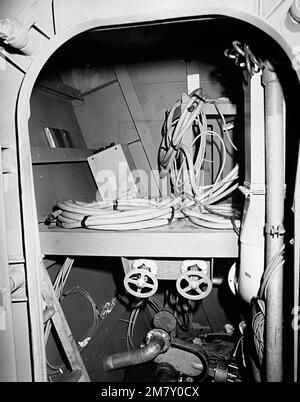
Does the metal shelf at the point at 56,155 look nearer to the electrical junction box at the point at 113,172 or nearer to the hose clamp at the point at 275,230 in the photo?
the electrical junction box at the point at 113,172

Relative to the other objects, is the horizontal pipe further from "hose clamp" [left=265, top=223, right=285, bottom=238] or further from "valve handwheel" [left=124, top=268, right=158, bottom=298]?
"hose clamp" [left=265, top=223, right=285, bottom=238]

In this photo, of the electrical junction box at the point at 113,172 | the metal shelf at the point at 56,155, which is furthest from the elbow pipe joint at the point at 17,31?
the electrical junction box at the point at 113,172

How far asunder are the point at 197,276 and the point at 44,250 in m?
0.64

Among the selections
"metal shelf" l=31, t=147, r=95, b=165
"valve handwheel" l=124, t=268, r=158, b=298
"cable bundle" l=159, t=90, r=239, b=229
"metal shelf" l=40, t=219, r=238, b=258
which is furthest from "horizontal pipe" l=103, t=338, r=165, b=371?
"metal shelf" l=31, t=147, r=95, b=165

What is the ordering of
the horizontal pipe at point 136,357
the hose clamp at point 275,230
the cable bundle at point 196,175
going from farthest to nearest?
the horizontal pipe at point 136,357 < the cable bundle at point 196,175 < the hose clamp at point 275,230

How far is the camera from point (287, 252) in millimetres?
889

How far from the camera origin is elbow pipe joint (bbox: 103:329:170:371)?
1462 millimetres

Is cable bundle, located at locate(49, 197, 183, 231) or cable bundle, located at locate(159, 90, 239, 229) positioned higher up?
cable bundle, located at locate(159, 90, 239, 229)

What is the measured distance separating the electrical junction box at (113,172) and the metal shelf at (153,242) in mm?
636

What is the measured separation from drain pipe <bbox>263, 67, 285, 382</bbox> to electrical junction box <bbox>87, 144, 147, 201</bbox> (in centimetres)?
98

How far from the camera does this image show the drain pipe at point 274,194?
2.91ft

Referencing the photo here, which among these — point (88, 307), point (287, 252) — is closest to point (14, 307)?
point (287, 252)

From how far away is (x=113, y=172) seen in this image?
182 cm

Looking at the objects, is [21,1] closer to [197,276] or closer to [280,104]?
[280,104]
